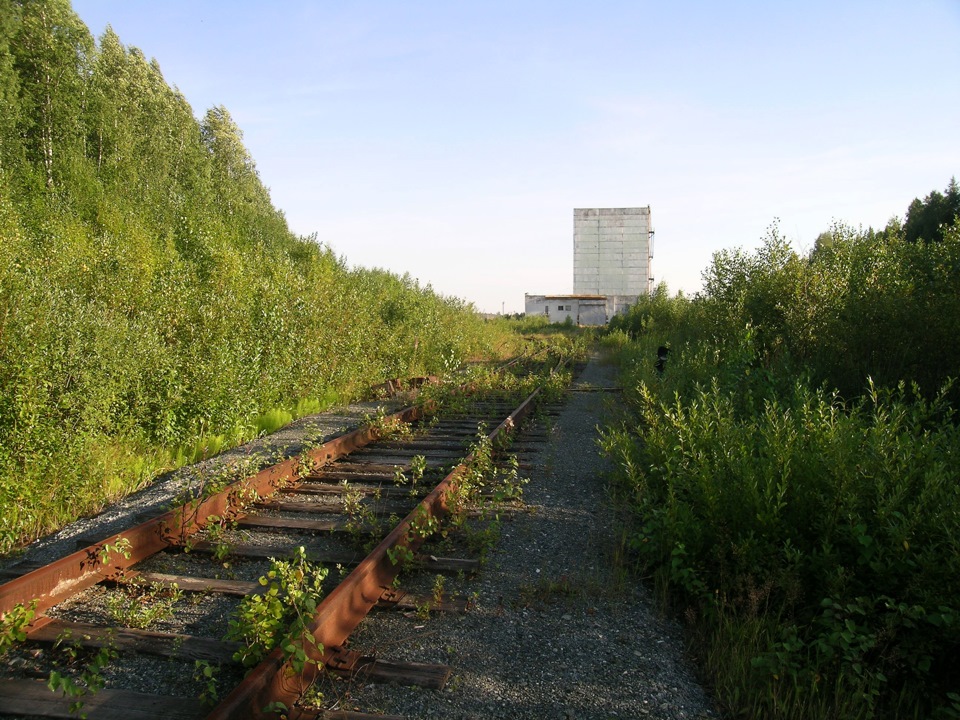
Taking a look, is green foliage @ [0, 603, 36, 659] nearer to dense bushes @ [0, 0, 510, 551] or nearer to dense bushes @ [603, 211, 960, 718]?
dense bushes @ [0, 0, 510, 551]

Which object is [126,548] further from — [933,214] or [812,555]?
[933,214]

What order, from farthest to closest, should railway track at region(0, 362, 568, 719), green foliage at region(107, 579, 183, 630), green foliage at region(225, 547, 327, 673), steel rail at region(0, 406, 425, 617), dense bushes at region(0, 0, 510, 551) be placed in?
dense bushes at region(0, 0, 510, 551) → steel rail at region(0, 406, 425, 617) → green foliage at region(107, 579, 183, 630) → green foliage at region(225, 547, 327, 673) → railway track at region(0, 362, 568, 719)

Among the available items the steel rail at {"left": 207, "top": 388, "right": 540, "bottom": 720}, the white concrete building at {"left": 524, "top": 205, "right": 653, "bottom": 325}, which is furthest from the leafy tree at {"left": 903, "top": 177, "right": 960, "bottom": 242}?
the steel rail at {"left": 207, "top": 388, "right": 540, "bottom": 720}

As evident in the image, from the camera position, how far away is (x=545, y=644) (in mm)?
3350

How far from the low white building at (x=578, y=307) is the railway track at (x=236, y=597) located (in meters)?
50.8

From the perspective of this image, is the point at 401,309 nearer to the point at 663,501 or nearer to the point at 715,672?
the point at 663,501

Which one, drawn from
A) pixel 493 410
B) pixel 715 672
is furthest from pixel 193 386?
pixel 715 672

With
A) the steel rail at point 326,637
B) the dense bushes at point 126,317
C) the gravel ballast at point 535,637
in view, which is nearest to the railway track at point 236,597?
the steel rail at point 326,637

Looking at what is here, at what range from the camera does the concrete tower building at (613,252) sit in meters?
64.8

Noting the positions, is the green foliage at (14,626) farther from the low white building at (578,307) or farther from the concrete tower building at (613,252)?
the concrete tower building at (613,252)

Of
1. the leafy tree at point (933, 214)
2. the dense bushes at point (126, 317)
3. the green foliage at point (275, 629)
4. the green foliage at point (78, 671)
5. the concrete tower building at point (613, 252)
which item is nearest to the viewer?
the green foliage at point (78, 671)

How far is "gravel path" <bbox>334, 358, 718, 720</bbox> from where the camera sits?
2828mm

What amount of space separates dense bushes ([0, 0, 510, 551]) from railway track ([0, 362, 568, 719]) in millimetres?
1373

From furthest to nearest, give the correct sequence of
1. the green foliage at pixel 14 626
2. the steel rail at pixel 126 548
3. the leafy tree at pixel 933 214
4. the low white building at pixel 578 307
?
the low white building at pixel 578 307
the leafy tree at pixel 933 214
the steel rail at pixel 126 548
the green foliage at pixel 14 626
